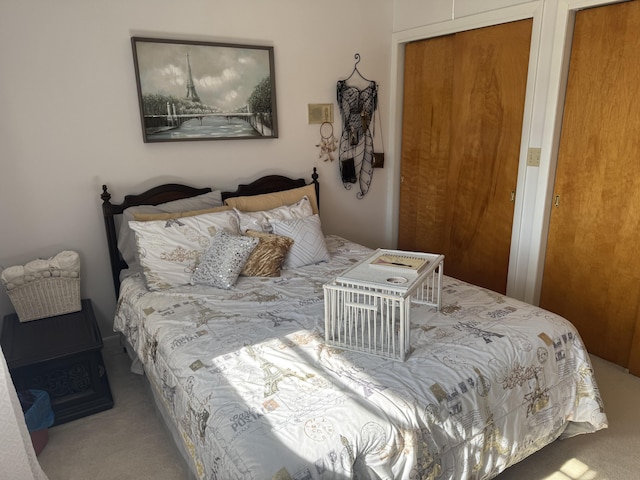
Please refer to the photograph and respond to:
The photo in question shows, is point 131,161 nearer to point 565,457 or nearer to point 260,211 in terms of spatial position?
point 260,211

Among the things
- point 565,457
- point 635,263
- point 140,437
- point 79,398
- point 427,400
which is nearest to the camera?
point 427,400

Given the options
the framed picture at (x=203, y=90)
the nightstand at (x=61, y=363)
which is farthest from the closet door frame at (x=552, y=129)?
the nightstand at (x=61, y=363)

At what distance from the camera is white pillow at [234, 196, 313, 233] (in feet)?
9.20

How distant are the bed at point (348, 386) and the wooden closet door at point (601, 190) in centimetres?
94

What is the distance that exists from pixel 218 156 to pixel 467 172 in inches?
70.4

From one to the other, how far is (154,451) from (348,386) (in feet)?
3.67

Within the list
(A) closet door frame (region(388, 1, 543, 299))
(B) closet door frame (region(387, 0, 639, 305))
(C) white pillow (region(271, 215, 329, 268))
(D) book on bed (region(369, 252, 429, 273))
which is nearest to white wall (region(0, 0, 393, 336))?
(A) closet door frame (region(388, 1, 543, 299))

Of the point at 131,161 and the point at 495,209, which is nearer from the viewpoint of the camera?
the point at 131,161

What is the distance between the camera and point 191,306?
2238mm

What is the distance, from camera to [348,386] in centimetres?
155

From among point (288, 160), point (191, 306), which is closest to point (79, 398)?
point (191, 306)

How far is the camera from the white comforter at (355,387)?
1.36 m

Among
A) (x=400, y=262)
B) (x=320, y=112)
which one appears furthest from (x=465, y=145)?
(x=400, y=262)

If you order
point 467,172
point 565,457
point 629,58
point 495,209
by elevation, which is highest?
point 629,58
